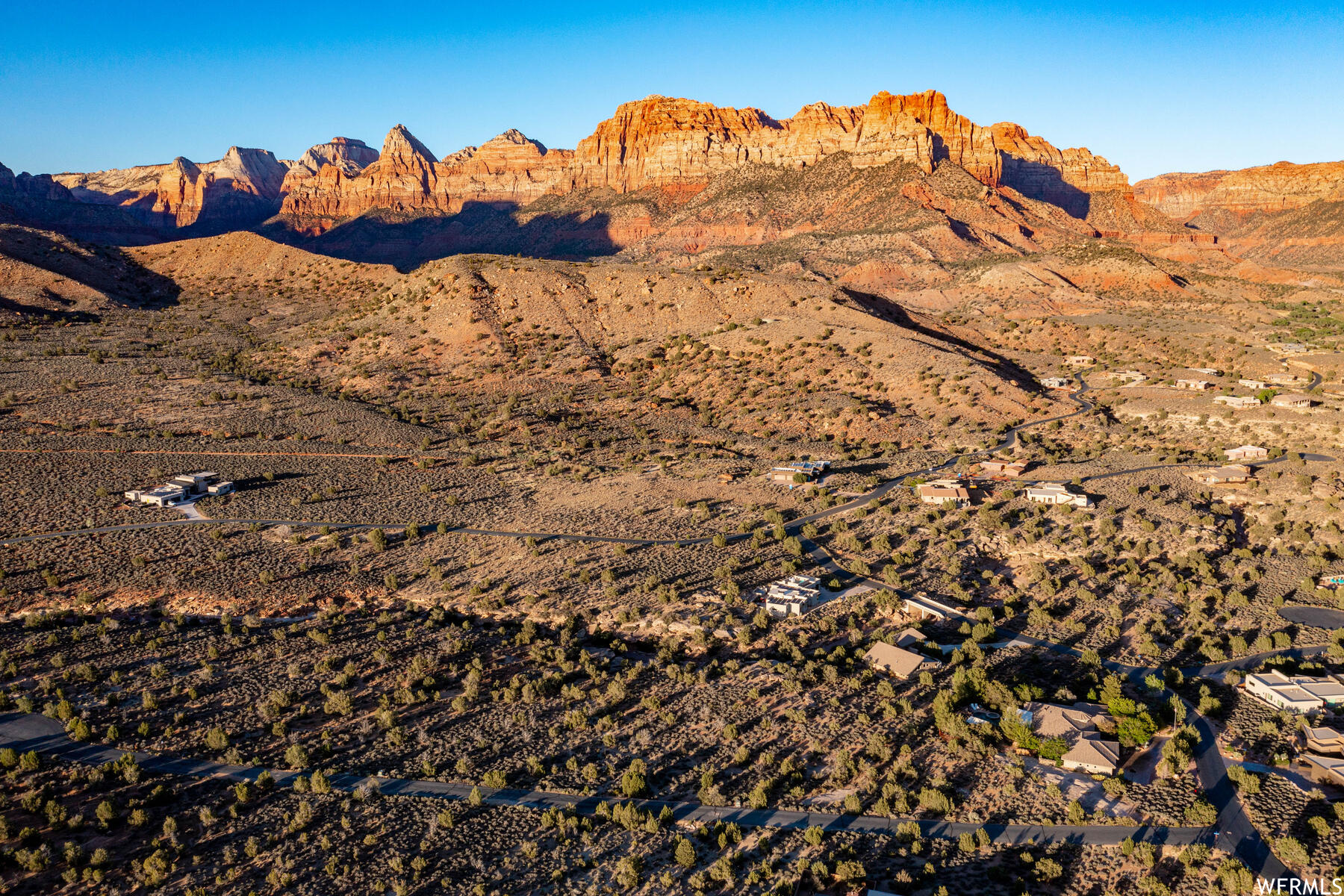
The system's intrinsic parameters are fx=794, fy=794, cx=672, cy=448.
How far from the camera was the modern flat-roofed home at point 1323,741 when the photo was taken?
21344 mm

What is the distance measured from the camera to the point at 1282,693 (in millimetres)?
23406

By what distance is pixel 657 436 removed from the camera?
5116 centimetres

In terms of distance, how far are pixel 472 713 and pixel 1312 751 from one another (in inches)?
909

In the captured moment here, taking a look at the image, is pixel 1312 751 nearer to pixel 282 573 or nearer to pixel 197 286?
pixel 282 573

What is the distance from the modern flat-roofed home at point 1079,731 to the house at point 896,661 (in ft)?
10.7

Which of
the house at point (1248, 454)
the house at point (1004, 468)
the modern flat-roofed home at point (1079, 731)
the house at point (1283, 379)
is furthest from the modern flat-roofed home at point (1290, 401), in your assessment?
the modern flat-roofed home at point (1079, 731)

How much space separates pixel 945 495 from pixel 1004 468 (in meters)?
6.13

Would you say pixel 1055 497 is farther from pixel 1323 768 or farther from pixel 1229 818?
pixel 1229 818

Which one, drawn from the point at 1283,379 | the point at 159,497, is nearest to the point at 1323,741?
the point at 159,497

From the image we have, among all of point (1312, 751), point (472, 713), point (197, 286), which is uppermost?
point (197, 286)

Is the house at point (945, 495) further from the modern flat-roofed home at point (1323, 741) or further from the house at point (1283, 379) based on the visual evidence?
the house at point (1283, 379)

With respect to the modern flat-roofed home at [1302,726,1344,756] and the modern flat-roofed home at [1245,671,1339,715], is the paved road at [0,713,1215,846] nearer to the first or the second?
the modern flat-roofed home at [1302,726,1344,756]

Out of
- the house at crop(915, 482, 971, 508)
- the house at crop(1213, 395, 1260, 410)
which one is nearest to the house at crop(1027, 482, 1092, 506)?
the house at crop(915, 482, 971, 508)

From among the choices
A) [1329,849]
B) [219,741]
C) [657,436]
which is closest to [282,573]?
[219,741]
